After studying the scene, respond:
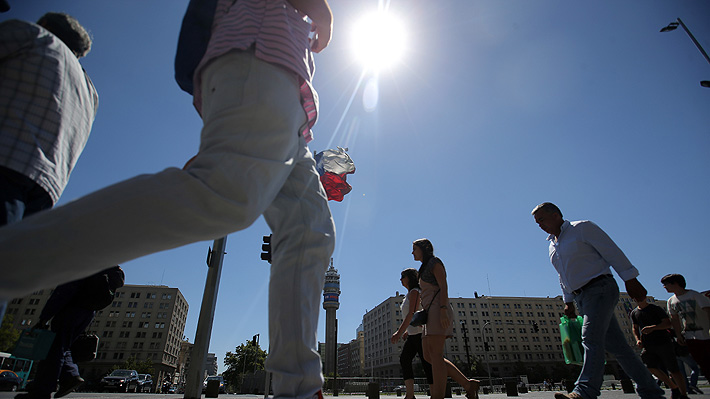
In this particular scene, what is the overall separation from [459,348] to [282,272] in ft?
312

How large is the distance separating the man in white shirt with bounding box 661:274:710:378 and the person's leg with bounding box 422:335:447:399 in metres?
3.87

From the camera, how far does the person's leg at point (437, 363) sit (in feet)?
10.7

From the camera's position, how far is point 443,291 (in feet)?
11.9

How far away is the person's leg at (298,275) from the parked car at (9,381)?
19.2m

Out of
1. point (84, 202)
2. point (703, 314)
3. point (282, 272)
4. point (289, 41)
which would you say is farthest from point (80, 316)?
point (703, 314)

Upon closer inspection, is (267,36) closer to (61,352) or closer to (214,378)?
(61,352)

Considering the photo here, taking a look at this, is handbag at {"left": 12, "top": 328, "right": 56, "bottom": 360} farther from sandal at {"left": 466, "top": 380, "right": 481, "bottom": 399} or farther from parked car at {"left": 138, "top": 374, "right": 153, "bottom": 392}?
parked car at {"left": 138, "top": 374, "right": 153, "bottom": 392}

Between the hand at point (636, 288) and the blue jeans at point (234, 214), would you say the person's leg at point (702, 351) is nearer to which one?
the hand at point (636, 288)

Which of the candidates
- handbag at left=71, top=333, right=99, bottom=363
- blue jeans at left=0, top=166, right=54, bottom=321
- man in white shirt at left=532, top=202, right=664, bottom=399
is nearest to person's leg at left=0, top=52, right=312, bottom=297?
blue jeans at left=0, top=166, right=54, bottom=321

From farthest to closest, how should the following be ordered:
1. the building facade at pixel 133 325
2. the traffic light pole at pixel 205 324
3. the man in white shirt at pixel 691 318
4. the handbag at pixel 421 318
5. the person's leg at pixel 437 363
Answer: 1. the building facade at pixel 133 325
2. the man in white shirt at pixel 691 318
3. the traffic light pole at pixel 205 324
4. the handbag at pixel 421 318
5. the person's leg at pixel 437 363

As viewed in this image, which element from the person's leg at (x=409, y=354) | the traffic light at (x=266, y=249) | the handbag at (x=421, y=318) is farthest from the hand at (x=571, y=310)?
the traffic light at (x=266, y=249)

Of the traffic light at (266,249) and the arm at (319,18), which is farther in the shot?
the traffic light at (266,249)

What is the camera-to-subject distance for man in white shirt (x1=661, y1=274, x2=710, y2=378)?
447cm

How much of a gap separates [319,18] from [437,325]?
3.09 m
